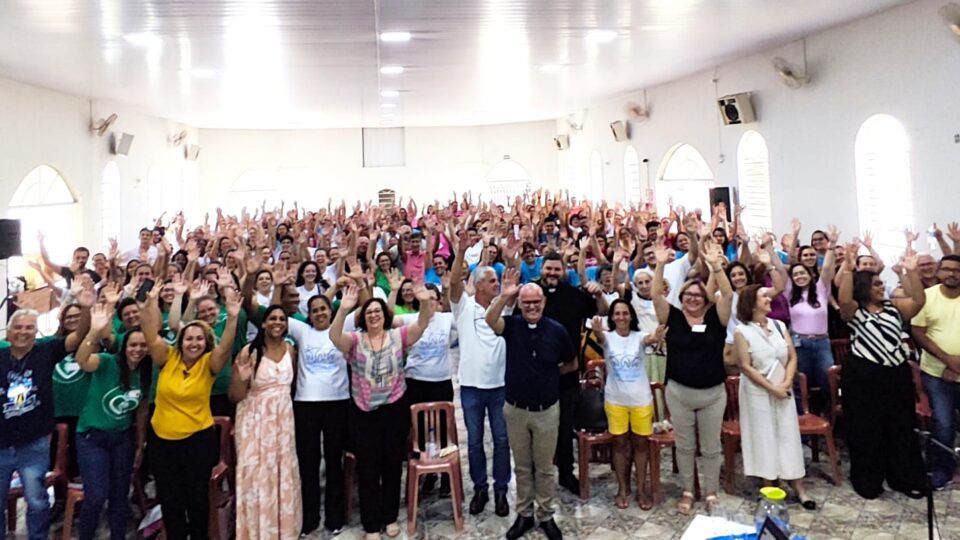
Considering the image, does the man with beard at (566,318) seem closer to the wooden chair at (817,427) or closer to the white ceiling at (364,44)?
the wooden chair at (817,427)

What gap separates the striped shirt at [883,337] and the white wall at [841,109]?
2666 millimetres

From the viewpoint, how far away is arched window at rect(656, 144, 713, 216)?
445 inches

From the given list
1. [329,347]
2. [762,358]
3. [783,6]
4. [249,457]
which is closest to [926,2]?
[783,6]

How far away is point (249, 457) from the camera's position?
349cm

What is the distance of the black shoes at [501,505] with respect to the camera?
4.04 meters

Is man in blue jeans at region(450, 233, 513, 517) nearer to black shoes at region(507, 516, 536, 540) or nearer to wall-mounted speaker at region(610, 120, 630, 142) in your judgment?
black shoes at region(507, 516, 536, 540)

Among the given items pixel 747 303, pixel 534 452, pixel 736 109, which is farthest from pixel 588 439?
pixel 736 109

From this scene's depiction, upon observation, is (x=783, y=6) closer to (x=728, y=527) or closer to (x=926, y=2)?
(x=926, y=2)

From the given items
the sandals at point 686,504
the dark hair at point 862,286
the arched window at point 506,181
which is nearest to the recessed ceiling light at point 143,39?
the sandals at point 686,504

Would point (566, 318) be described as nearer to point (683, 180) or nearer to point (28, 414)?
point (28, 414)

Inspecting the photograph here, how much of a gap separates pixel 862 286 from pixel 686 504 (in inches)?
69.7

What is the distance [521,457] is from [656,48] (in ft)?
18.9

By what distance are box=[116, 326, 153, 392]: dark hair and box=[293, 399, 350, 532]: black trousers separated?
802 millimetres

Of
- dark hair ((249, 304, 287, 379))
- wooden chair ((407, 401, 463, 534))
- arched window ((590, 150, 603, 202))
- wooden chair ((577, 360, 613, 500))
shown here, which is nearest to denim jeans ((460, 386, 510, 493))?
wooden chair ((407, 401, 463, 534))
